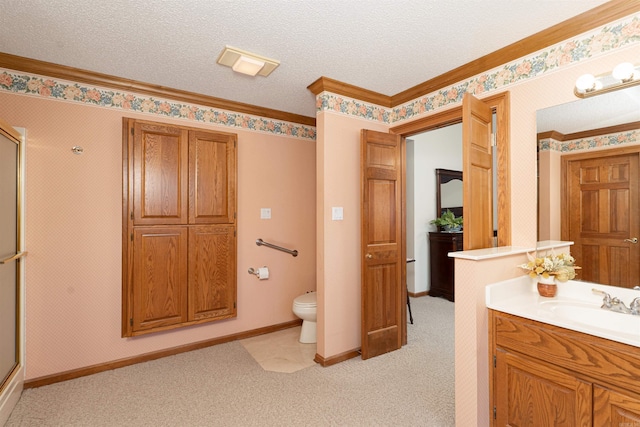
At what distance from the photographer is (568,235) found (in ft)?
6.34

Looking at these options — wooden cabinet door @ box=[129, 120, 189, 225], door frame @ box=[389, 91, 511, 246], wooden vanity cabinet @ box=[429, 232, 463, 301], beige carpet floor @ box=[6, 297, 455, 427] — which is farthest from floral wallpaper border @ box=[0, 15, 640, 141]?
wooden vanity cabinet @ box=[429, 232, 463, 301]

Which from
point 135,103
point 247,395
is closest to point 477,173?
point 247,395

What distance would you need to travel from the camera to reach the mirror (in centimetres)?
168

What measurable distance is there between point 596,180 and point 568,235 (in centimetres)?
35

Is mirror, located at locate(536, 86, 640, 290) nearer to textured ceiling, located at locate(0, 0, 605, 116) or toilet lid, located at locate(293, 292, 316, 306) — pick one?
textured ceiling, located at locate(0, 0, 605, 116)

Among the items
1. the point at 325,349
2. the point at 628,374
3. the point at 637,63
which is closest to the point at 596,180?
the point at 637,63

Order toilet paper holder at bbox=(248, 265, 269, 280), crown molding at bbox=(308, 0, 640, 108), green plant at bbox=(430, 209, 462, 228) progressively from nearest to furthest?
crown molding at bbox=(308, 0, 640, 108) < toilet paper holder at bbox=(248, 265, 269, 280) < green plant at bbox=(430, 209, 462, 228)

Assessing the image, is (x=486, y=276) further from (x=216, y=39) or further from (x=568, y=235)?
(x=216, y=39)

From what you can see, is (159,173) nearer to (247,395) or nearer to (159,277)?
(159,277)

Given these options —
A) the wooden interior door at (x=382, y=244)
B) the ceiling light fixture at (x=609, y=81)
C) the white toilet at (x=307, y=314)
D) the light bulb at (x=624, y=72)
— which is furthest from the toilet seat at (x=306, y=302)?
the light bulb at (x=624, y=72)

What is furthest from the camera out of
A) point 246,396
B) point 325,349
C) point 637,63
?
point 325,349

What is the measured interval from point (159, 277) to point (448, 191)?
4.45 m

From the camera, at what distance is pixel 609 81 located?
1.75 meters

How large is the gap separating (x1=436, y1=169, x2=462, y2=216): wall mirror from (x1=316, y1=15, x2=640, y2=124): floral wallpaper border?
241cm
